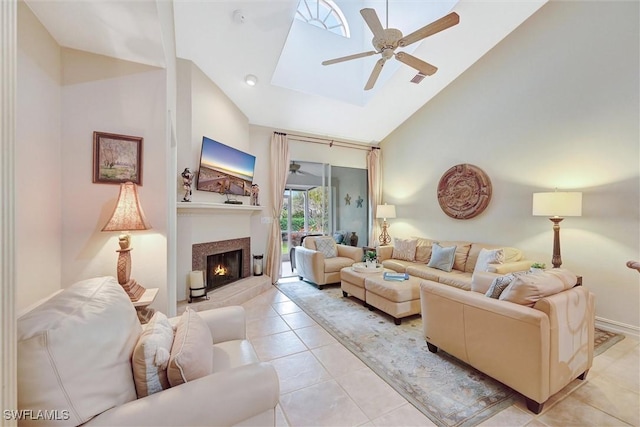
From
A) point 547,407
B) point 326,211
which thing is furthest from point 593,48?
point 326,211

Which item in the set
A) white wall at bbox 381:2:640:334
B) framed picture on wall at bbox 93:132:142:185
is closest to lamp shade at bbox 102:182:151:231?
framed picture on wall at bbox 93:132:142:185

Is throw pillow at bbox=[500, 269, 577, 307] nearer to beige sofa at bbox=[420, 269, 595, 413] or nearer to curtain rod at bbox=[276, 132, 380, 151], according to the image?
beige sofa at bbox=[420, 269, 595, 413]

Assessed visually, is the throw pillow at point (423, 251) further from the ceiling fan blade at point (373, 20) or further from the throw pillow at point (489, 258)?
the ceiling fan blade at point (373, 20)

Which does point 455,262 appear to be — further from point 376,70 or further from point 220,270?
point 220,270

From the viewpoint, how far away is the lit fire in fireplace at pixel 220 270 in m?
3.82

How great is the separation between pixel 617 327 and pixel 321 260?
351cm

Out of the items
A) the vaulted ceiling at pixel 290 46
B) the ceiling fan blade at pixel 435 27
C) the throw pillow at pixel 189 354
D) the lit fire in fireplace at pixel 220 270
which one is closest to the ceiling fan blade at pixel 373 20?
the ceiling fan blade at pixel 435 27

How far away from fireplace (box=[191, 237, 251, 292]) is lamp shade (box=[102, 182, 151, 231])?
5.28 feet

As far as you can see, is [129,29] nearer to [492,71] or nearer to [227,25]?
[227,25]

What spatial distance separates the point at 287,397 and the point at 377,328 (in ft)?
4.40

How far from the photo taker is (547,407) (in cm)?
166

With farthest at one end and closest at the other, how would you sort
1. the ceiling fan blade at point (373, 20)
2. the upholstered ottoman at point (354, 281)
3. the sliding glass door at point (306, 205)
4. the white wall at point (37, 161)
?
the sliding glass door at point (306, 205) → the upholstered ottoman at point (354, 281) → the ceiling fan blade at point (373, 20) → the white wall at point (37, 161)

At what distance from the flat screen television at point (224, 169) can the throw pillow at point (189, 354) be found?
8.38 ft

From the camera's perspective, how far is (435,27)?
229 centimetres
